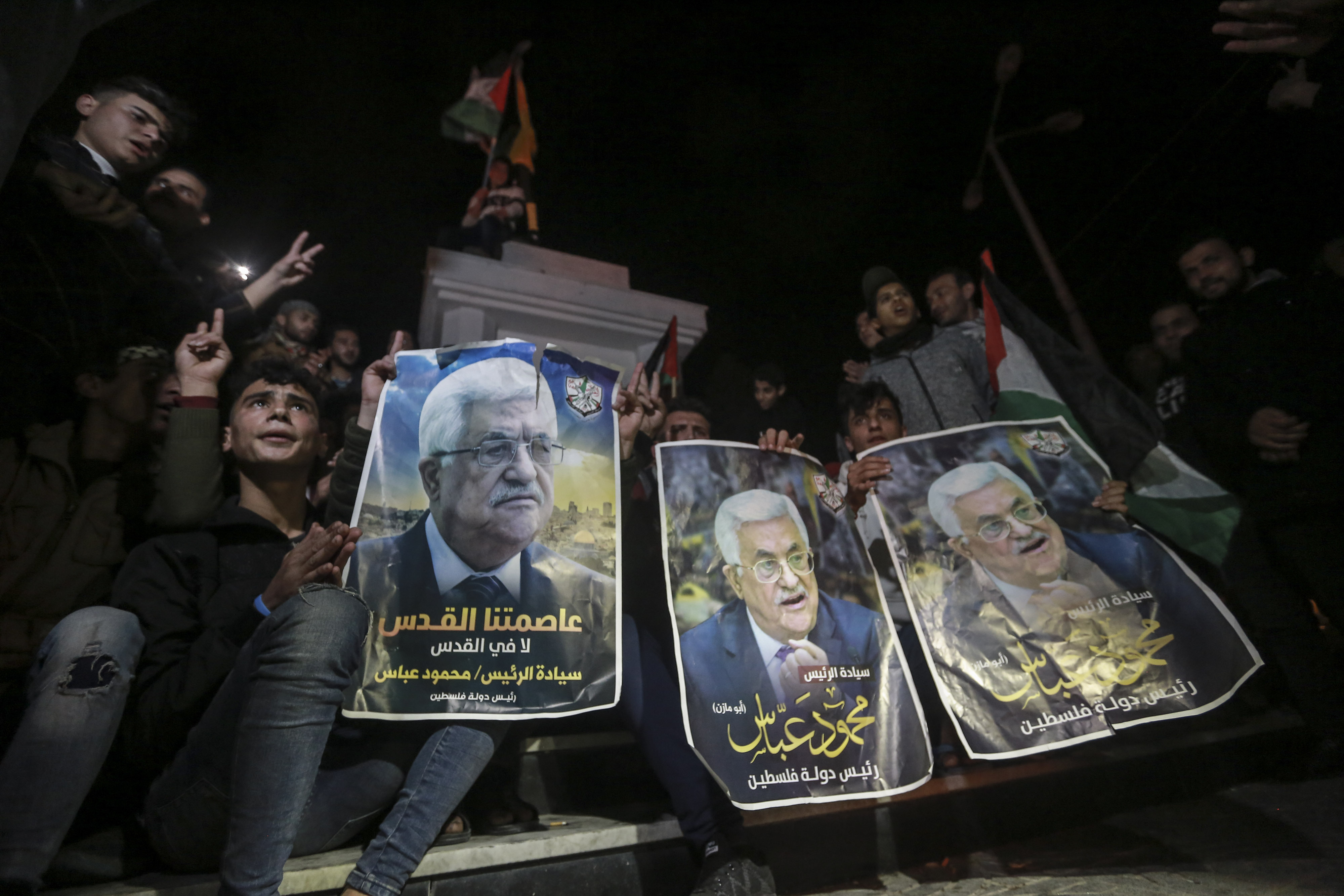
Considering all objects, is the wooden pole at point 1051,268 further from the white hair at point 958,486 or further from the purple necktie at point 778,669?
the purple necktie at point 778,669

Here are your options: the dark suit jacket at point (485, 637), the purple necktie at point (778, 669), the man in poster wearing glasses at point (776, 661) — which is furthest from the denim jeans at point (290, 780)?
the purple necktie at point (778, 669)

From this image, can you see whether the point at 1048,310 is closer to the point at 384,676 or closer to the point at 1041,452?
the point at 1041,452

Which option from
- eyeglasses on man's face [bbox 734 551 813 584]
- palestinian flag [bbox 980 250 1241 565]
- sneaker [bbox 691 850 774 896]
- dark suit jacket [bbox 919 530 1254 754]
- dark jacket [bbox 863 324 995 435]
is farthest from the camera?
dark jacket [bbox 863 324 995 435]

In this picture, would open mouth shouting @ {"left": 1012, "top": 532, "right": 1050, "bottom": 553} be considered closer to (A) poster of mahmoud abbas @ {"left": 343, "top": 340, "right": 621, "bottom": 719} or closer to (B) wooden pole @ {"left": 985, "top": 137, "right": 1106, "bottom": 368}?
(A) poster of mahmoud abbas @ {"left": 343, "top": 340, "right": 621, "bottom": 719}

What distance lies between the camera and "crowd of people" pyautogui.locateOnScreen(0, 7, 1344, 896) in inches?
50.6

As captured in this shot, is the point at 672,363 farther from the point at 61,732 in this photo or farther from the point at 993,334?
the point at 61,732

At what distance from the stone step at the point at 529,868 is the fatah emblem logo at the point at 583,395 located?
1.27 m

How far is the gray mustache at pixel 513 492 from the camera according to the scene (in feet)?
6.05

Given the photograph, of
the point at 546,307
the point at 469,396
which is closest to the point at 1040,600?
the point at 469,396

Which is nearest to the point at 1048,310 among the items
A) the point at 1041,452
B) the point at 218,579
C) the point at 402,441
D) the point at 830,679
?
the point at 1041,452

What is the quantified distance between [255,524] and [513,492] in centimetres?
75

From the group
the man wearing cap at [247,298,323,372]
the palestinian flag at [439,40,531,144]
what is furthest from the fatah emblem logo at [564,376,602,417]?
the palestinian flag at [439,40,531,144]

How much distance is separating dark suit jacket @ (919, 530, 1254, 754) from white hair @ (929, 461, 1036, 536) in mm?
182

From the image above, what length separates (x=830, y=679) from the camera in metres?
1.81
